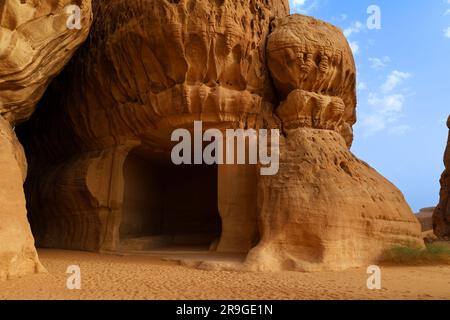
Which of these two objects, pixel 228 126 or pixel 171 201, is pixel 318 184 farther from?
pixel 171 201

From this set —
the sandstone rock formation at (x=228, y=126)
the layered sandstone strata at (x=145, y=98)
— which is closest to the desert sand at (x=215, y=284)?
the sandstone rock formation at (x=228, y=126)

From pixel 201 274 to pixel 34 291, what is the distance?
286 centimetres

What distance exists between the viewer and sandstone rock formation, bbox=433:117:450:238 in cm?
1778

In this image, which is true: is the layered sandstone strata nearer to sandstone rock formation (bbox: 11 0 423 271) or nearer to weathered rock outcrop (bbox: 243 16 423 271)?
sandstone rock formation (bbox: 11 0 423 271)

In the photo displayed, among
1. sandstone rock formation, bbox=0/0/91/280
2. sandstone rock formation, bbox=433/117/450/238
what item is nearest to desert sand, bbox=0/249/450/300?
sandstone rock formation, bbox=0/0/91/280

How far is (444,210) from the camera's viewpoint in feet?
59.4

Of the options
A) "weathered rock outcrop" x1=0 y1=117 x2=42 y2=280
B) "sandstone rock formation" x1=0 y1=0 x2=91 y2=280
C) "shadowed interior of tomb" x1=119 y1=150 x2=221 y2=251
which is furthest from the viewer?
"shadowed interior of tomb" x1=119 y1=150 x2=221 y2=251

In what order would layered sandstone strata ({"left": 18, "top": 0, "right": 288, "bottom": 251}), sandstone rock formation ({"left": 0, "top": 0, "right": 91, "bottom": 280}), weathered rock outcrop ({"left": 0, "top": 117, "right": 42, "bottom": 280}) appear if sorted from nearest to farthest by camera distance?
weathered rock outcrop ({"left": 0, "top": 117, "right": 42, "bottom": 280}) → sandstone rock formation ({"left": 0, "top": 0, "right": 91, "bottom": 280}) → layered sandstone strata ({"left": 18, "top": 0, "right": 288, "bottom": 251})

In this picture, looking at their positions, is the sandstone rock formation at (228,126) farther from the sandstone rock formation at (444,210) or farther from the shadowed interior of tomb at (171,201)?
the sandstone rock formation at (444,210)

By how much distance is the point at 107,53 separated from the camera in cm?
1112

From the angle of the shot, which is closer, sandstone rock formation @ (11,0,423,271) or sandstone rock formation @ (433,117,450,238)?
sandstone rock formation @ (11,0,423,271)

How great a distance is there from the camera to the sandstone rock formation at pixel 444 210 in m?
17.8

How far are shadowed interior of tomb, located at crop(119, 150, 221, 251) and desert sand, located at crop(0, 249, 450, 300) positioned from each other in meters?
4.60

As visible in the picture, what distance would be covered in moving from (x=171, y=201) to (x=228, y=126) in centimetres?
544
